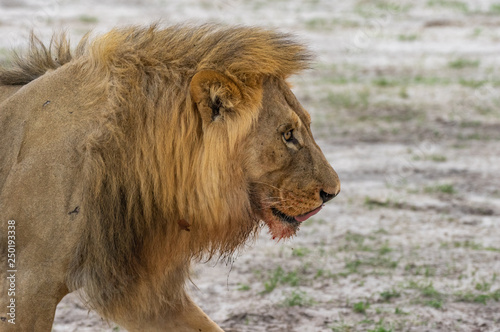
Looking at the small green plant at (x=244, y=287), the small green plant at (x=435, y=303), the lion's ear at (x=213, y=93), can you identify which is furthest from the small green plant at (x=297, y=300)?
the lion's ear at (x=213, y=93)

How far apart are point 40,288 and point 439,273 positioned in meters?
2.93

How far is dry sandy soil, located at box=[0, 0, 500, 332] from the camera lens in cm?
457

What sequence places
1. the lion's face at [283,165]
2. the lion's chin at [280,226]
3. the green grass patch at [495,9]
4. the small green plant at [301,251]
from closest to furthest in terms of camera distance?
the lion's face at [283,165] < the lion's chin at [280,226] < the small green plant at [301,251] < the green grass patch at [495,9]

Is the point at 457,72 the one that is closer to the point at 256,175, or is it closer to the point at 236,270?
the point at 236,270

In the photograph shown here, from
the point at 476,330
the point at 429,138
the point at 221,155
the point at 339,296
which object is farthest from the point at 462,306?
the point at 429,138

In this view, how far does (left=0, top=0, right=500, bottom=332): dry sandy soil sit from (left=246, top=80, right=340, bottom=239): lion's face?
0.58m

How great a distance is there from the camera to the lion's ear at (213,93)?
9.71 feet

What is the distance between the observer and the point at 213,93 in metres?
2.96

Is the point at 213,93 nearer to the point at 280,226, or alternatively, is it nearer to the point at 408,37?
the point at 280,226

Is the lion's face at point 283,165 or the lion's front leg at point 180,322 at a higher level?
the lion's face at point 283,165

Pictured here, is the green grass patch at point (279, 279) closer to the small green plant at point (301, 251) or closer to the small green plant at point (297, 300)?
the small green plant at point (297, 300)

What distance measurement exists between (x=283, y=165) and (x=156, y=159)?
1.54 ft

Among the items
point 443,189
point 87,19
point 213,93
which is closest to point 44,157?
point 213,93

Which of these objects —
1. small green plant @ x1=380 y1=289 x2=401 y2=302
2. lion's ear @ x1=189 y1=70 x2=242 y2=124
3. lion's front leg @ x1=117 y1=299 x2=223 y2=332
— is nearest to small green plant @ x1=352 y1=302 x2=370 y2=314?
small green plant @ x1=380 y1=289 x2=401 y2=302
